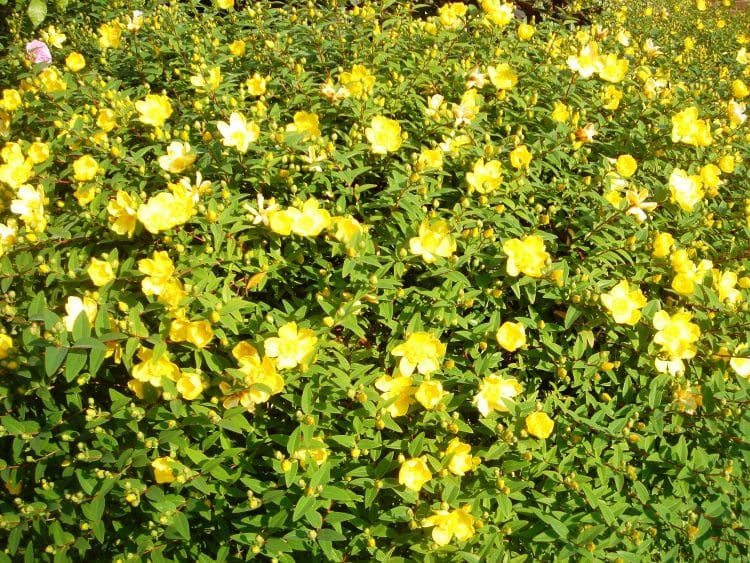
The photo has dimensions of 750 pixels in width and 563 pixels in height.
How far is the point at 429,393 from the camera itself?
1792 mm

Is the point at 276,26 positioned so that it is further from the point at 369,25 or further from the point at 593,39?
the point at 593,39

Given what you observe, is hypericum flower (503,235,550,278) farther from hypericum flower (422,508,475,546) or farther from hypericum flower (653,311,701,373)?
hypericum flower (422,508,475,546)

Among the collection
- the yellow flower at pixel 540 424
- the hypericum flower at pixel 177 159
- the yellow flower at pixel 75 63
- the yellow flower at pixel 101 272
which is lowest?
the yellow flower at pixel 540 424

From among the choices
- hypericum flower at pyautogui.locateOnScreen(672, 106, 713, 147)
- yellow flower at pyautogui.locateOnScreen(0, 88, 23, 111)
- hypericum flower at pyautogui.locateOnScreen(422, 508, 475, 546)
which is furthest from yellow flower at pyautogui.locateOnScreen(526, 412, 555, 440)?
yellow flower at pyautogui.locateOnScreen(0, 88, 23, 111)

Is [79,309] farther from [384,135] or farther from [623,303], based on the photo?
[623,303]

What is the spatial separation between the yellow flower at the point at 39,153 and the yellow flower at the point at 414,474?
6.10 feet

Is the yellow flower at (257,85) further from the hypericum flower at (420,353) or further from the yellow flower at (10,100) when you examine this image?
the hypericum flower at (420,353)

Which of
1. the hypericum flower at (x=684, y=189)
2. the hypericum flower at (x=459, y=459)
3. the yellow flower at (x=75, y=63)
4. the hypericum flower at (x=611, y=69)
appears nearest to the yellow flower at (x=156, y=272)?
the hypericum flower at (x=459, y=459)

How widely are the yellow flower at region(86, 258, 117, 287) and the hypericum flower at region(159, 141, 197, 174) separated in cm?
48

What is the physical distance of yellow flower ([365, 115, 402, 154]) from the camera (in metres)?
2.29

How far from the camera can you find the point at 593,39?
3.38 metres

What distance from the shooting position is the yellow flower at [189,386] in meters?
1.75

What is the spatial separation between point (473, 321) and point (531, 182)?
2.43 feet

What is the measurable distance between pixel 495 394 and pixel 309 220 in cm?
85
